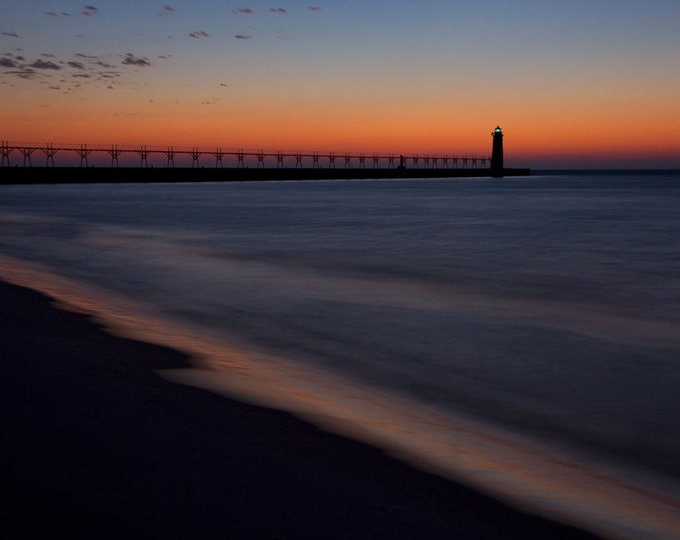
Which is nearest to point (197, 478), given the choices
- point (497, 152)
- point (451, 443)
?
point (451, 443)

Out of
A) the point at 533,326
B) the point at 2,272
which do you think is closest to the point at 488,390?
the point at 533,326

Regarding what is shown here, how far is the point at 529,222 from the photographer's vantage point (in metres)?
23.4

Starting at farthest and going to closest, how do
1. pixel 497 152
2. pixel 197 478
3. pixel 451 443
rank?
pixel 497 152, pixel 451 443, pixel 197 478

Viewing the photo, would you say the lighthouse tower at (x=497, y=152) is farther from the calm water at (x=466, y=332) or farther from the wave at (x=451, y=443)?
the wave at (x=451, y=443)

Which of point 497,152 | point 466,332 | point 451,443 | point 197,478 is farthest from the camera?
point 497,152

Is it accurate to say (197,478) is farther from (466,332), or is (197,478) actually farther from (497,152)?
(497,152)

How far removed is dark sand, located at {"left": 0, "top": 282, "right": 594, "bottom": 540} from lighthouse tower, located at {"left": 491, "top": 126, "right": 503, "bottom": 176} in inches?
3565

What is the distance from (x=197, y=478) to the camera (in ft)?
7.83

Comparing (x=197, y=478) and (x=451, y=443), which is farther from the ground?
(x=197, y=478)

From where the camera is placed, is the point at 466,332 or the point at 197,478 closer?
the point at 197,478

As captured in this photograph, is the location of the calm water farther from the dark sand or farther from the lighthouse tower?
the lighthouse tower

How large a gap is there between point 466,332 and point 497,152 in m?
92.6

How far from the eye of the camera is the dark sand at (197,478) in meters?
2.07

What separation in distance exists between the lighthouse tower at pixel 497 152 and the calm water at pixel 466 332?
7596 cm
